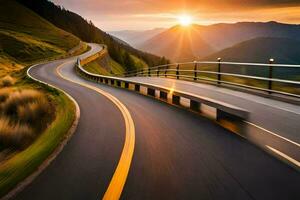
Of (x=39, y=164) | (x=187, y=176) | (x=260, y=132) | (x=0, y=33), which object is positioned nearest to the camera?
(x=187, y=176)

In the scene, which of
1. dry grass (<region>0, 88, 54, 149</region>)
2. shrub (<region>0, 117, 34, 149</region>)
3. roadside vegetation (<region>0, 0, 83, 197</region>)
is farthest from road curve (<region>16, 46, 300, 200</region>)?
dry grass (<region>0, 88, 54, 149</region>)

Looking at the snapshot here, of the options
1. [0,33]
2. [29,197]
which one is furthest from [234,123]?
[0,33]

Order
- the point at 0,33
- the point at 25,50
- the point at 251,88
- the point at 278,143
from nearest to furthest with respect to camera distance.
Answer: the point at 278,143 < the point at 251,88 < the point at 25,50 < the point at 0,33

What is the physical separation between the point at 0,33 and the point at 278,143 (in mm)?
93277

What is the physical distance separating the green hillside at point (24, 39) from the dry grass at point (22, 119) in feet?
117

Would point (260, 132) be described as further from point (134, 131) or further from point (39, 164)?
point (39, 164)

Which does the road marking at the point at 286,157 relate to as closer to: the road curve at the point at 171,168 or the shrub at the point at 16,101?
the road curve at the point at 171,168

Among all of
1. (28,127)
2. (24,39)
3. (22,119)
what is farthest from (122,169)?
(24,39)

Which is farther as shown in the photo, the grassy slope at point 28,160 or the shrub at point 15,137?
the shrub at point 15,137

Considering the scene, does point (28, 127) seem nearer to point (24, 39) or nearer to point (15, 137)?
point (15, 137)

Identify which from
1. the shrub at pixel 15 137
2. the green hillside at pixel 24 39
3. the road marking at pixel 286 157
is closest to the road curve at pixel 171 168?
the road marking at pixel 286 157

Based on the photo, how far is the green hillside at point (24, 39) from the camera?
252 feet

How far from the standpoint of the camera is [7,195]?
17.4 ft

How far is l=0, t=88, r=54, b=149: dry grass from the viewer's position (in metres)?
10.8
